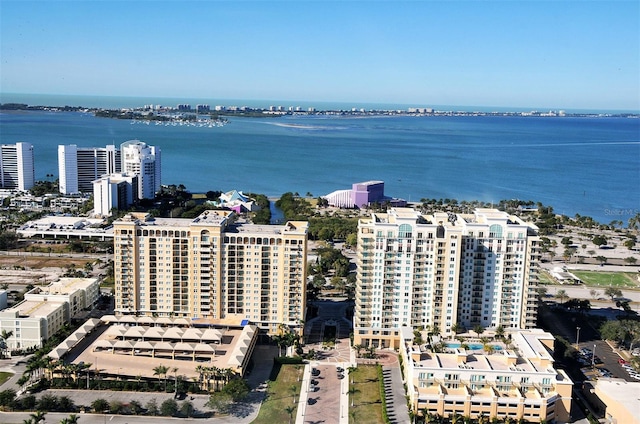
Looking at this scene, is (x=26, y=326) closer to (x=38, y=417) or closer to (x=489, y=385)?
(x=38, y=417)

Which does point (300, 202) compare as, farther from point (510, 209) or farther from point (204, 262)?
point (204, 262)

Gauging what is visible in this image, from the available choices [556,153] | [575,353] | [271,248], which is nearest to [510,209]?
[575,353]

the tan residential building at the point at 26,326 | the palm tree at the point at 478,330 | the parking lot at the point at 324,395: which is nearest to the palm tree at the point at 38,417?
the tan residential building at the point at 26,326

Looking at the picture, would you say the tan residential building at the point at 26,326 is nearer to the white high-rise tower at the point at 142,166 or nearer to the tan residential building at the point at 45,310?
the tan residential building at the point at 45,310

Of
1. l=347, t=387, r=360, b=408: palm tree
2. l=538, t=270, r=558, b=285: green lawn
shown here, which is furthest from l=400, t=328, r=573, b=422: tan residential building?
l=538, t=270, r=558, b=285: green lawn

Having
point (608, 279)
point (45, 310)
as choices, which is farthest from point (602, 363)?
point (45, 310)
